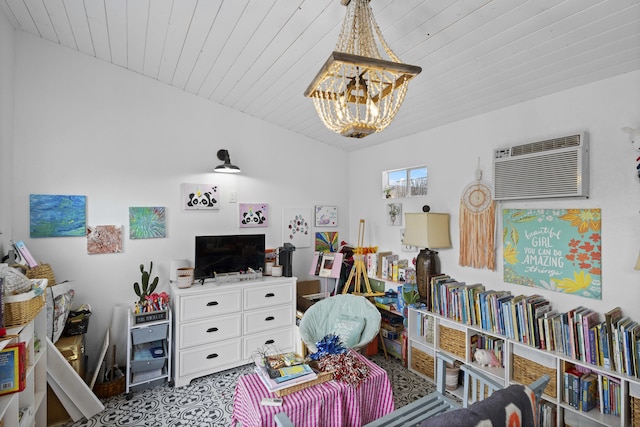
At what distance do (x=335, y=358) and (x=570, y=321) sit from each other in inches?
59.8

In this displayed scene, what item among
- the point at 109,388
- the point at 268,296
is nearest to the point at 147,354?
the point at 109,388

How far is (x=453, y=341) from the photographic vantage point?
2.70 meters

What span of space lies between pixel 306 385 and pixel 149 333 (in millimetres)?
1722

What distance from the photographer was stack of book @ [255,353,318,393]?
5.75 ft

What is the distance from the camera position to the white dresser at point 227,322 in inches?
112

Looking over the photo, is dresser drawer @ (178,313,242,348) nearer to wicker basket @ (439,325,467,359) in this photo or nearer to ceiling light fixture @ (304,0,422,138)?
wicker basket @ (439,325,467,359)

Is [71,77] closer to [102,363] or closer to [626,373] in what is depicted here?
[102,363]

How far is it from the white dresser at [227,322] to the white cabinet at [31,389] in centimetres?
91

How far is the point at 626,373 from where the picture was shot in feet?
5.86

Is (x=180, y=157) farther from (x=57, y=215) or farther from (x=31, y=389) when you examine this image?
(x=31, y=389)

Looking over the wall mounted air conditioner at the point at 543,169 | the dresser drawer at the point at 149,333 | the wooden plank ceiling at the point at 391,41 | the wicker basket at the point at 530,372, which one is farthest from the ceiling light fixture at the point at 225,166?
the wicker basket at the point at 530,372

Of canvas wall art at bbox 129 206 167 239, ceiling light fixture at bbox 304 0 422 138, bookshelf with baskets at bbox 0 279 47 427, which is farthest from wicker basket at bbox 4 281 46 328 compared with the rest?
ceiling light fixture at bbox 304 0 422 138

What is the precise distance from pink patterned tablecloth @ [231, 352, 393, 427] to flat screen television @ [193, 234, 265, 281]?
4.96 feet

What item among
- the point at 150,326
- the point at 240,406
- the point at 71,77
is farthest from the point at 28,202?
the point at 240,406
